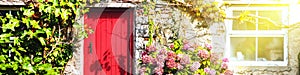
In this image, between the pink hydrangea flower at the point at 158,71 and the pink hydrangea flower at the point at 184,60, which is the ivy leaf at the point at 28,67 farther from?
the pink hydrangea flower at the point at 184,60

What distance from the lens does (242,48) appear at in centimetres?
780

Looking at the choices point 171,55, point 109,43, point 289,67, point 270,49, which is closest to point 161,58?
point 171,55

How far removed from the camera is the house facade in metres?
7.52

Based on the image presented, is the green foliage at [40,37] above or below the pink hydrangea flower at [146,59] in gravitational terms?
above

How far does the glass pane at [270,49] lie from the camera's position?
25.3ft

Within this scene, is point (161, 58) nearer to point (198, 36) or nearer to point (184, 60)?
point (184, 60)

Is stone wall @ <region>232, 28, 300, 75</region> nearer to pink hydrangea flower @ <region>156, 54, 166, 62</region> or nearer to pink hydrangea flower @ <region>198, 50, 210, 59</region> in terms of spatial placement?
pink hydrangea flower @ <region>198, 50, 210, 59</region>

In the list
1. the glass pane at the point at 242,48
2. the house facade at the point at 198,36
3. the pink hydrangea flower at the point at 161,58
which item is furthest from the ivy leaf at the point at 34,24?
the glass pane at the point at 242,48

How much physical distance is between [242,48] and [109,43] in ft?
7.22

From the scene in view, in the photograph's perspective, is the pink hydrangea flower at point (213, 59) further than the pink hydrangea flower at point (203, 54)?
Yes

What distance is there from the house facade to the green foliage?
22cm

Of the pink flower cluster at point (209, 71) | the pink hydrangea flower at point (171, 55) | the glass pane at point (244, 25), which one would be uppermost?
the glass pane at point (244, 25)

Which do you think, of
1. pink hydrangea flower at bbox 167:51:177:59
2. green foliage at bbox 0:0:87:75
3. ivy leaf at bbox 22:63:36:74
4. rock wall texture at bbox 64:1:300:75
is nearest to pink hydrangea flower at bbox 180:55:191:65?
pink hydrangea flower at bbox 167:51:177:59

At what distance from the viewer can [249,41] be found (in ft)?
25.4
